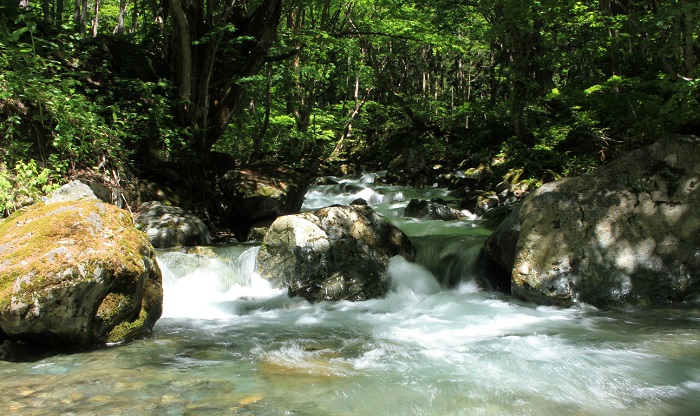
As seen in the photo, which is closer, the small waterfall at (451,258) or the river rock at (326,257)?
the river rock at (326,257)

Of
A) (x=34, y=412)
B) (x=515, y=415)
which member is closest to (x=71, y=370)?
(x=34, y=412)

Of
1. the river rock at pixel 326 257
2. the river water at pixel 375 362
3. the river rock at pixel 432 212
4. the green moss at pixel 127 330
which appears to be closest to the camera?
the river water at pixel 375 362

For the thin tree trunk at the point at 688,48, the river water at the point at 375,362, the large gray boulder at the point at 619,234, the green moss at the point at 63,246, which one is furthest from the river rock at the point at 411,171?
the green moss at the point at 63,246

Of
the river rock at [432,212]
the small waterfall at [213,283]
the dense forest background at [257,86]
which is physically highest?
the dense forest background at [257,86]

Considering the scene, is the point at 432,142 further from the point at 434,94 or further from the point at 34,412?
the point at 34,412

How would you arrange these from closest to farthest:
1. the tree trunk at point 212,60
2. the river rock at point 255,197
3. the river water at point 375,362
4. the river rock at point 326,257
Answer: the river water at point 375,362 → the river rock at point 326,257 → the tree trunk at point 212,60 → the river rock at point 255,197

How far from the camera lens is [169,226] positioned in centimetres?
871

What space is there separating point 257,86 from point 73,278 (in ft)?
30.2

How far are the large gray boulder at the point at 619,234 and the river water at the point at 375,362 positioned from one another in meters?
0.38

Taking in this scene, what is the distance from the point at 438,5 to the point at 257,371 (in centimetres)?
1446

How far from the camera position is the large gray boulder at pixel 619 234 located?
5.92m

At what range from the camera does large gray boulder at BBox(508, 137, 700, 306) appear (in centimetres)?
592

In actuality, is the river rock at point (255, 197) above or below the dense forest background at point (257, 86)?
below

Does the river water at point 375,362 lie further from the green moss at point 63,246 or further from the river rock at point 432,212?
the river rock at point 432,212
